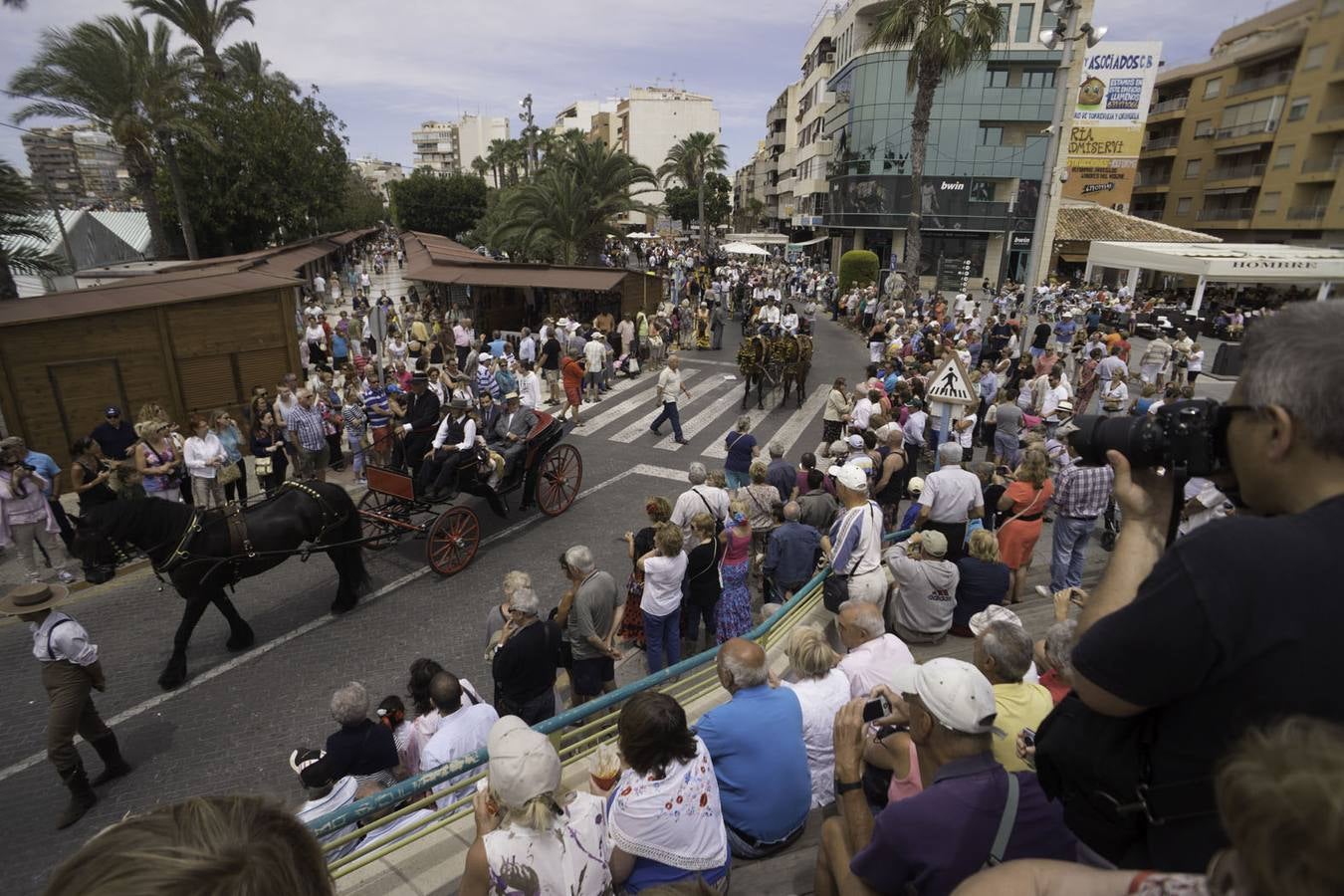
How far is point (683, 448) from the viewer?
41.4 ft

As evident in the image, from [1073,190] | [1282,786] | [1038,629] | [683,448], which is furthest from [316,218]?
[1073,190]

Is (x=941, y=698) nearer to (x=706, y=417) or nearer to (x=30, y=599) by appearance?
(x=30, y=599)

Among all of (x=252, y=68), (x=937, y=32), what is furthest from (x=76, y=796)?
(x=252, y=68)

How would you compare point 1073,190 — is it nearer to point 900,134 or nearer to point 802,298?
point 900,134

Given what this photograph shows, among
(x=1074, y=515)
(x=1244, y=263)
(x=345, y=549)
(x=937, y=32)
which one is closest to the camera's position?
(x=1074, y=515)

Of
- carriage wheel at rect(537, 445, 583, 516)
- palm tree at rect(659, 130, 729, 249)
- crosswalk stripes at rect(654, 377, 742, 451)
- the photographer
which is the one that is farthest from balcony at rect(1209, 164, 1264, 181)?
the photographer

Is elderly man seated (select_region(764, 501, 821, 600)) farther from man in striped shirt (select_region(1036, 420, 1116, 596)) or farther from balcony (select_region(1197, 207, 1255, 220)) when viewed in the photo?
balcony (select_region(1197, 207, 1255, 220))

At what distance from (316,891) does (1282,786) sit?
1402 millimetres

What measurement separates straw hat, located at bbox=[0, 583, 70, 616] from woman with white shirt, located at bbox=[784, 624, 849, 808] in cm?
483

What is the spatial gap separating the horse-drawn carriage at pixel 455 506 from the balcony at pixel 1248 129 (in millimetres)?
50797

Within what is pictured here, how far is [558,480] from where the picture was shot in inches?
381

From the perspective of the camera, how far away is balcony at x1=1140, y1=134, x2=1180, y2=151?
48.5m

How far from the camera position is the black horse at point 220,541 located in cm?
553

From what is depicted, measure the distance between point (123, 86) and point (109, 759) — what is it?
25.3m
